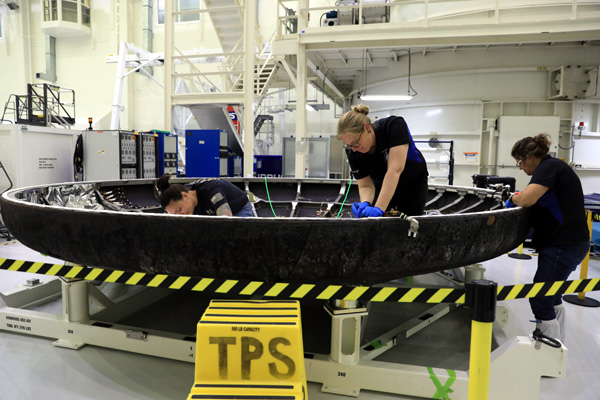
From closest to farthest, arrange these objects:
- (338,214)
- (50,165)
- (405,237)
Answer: (405,237)
(338,214)
(50,165)

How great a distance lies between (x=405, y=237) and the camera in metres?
1.84

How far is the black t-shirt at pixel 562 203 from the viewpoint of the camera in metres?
2.30

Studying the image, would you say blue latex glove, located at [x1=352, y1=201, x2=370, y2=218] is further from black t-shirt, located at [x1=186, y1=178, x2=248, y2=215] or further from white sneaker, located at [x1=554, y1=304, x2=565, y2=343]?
white sneaker, located at [x1=554, y1=304, x2=565, y2=343]

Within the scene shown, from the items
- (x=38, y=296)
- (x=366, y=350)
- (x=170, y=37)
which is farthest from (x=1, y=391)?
(x=170, y=37)

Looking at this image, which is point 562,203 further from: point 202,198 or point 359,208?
point 202,198

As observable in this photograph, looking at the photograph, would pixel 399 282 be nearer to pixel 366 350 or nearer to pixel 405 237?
pixel 366 350

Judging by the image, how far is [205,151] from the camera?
8.52 metres

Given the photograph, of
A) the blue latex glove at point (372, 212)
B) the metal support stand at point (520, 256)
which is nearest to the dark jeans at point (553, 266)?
the blue latex glove at point (372, 212)

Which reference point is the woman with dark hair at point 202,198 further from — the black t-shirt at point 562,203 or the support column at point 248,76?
the support column at point 248,76

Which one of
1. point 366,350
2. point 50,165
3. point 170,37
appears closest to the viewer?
point 366,350

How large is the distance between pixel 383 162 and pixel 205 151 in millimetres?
6463

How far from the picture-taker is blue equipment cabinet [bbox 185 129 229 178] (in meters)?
8.45

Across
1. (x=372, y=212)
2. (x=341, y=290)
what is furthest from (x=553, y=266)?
(x=341, y=290)

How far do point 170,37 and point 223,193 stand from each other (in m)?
6.70
